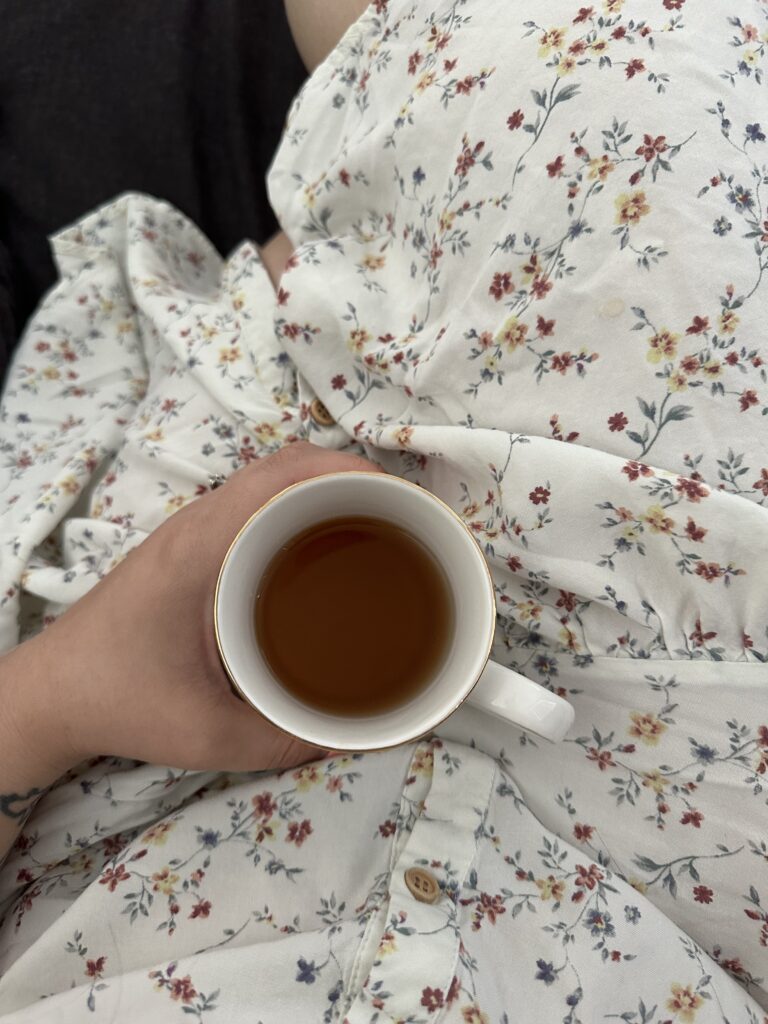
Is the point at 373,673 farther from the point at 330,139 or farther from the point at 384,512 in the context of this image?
the point at 330,139

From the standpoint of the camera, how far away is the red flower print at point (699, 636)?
0.50 metres

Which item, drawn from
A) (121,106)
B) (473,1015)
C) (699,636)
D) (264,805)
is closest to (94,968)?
(264,805)

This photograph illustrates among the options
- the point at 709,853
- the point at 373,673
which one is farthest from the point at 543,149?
the point at 709,853

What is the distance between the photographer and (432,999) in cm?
50

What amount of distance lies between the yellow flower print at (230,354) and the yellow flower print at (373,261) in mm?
160

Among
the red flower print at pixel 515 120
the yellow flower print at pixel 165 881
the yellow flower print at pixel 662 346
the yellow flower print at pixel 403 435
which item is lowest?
the yellow flower print at pixel 165 881

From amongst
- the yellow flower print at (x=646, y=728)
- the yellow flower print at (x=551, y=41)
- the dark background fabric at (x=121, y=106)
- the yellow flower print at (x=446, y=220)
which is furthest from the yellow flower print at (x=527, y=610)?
the dark background fabric at (x=121, y=106)

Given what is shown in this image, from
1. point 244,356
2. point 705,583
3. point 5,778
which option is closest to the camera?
point 705,583

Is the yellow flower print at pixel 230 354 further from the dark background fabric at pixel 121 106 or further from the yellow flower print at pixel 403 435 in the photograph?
the dark background fabric at pixel 121 106

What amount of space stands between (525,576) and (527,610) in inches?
1.3

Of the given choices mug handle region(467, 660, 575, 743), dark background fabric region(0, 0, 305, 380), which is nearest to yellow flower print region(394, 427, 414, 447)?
mug handle region(467, 660, 575, 743)

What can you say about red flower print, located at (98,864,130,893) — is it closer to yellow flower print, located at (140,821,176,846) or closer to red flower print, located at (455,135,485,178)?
yellow flower print, located at (140,821,176,846)

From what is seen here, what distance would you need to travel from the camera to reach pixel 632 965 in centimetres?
52

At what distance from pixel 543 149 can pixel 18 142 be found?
2.37ft
